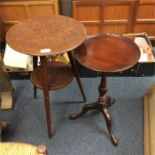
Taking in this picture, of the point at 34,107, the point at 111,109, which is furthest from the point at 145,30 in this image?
the point at 34,107

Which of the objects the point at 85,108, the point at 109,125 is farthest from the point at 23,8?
the point at 109,125

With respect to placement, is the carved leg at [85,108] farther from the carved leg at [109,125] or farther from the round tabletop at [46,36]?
the round tabletop at [46,36]

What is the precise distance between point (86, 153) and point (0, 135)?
586 millimetres

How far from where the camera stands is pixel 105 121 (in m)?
1.76

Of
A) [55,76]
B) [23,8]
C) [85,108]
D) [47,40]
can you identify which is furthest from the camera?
[23,8]

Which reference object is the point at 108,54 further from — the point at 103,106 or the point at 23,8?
the point at 23,8

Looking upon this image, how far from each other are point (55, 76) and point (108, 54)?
1.33 ft

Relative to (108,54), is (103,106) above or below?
below

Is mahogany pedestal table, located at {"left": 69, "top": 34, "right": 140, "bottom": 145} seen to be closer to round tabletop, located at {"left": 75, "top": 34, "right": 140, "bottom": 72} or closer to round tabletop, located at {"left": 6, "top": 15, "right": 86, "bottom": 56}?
round tabletop, located at {"left": 75, "top": 34, "right": 140, "bottom": 72}

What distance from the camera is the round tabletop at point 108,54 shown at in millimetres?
1341

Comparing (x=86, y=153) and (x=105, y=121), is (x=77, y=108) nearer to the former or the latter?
(x=105, y=121)

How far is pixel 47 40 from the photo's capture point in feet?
4.44

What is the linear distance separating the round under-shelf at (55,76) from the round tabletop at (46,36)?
1.05 feet

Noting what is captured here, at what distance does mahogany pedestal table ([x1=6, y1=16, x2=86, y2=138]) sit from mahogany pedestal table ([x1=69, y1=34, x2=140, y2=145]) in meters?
0.10
